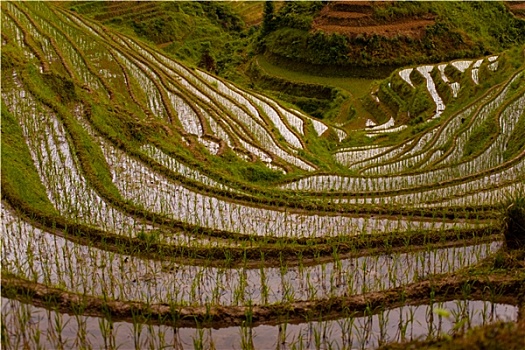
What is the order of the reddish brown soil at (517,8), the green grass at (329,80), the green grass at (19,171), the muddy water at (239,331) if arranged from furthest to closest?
1. the reddish brown soil at (517,8)
2. the green grass at (329,80)
3. the green grass at (19,171)
4. the muddy water at (239,331)

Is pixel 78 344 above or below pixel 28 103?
below

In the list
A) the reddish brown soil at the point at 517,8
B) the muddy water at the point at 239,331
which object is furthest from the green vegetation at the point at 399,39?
the muddy water at the point at 239,331

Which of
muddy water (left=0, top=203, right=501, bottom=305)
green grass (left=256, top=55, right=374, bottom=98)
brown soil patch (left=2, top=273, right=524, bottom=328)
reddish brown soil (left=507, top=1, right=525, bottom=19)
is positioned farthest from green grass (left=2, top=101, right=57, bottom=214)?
reddish brown soil (left=507, top=1, right=525, bottom=19)

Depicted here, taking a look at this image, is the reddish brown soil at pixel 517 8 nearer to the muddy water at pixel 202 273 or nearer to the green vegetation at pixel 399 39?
the green vegetation at pixel 399 39

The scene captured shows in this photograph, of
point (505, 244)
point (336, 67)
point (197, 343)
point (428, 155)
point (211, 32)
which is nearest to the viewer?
point (197, 343)

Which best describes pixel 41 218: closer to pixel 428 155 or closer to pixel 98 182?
pixel 98 182

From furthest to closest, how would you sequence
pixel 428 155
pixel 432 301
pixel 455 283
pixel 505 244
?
1. pixel 428 155
2. pixel 505 244
3. pixel 455 283
4. pixel 432 301

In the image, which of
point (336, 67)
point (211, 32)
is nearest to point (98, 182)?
point (336, 67)
